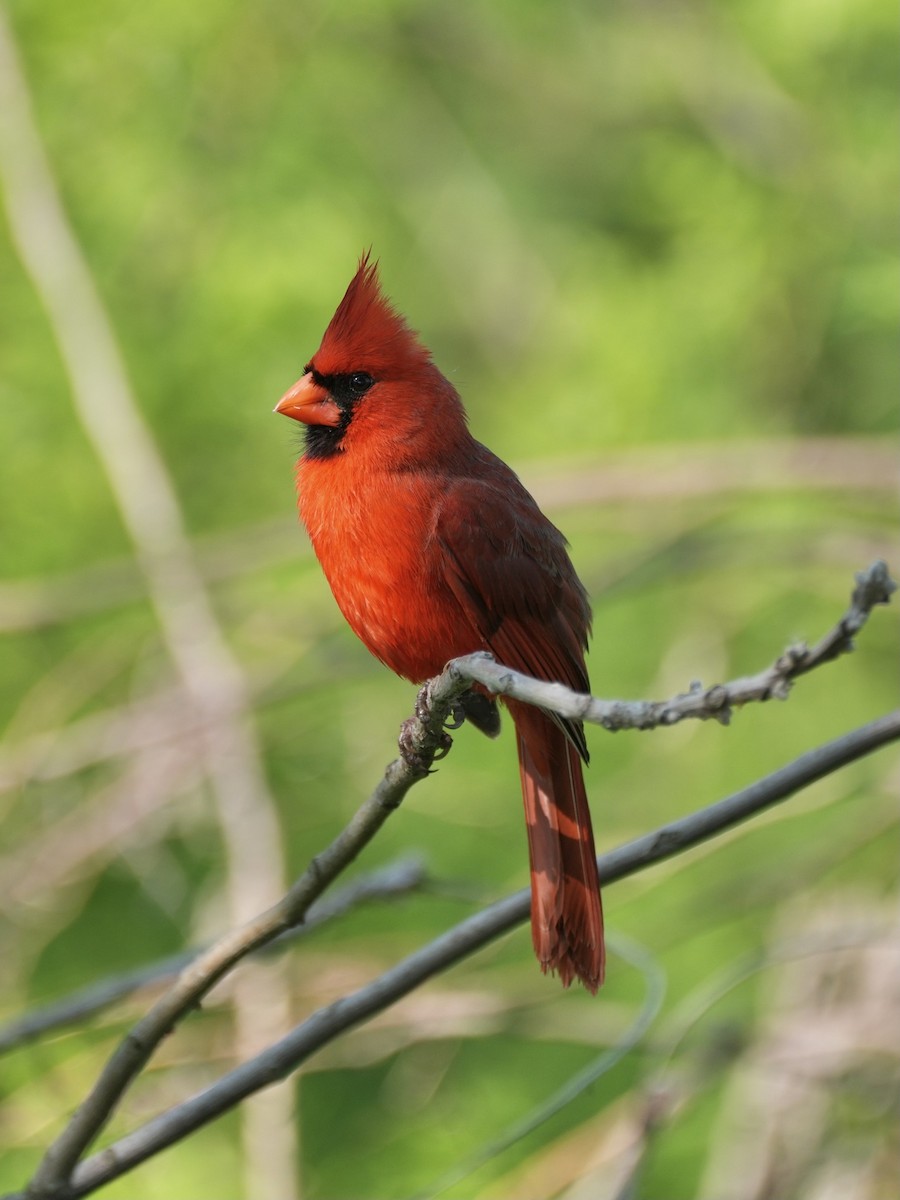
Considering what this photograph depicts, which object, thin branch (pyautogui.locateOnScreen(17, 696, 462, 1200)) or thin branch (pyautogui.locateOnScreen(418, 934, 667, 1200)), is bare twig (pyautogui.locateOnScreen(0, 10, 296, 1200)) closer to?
thin branch (pyautogui.locateOnScreen(418, 934, 667, 1200))

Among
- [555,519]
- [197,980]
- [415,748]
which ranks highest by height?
[555,519]

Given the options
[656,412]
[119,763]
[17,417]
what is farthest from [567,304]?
[119,763]

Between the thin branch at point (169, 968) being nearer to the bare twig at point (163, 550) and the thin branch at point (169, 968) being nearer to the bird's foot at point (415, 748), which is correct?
the bird's foot at point (415, 748)

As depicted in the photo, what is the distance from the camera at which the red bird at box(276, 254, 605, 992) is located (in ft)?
7.77

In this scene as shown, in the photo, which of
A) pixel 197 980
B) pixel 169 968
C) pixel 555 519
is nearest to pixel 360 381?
pixel 169 968

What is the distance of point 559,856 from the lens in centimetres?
234

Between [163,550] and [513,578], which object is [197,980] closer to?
[513,578]

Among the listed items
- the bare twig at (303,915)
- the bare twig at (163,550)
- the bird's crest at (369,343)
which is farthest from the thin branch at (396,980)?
the bare twig at (163,550)

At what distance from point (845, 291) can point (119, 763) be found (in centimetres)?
294

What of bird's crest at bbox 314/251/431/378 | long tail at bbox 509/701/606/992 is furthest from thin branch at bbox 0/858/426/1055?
bird's crest at bbox 314/251/431/378

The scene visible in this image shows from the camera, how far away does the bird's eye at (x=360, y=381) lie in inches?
102

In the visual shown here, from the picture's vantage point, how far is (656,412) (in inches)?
217

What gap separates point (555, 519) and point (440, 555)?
228 cm

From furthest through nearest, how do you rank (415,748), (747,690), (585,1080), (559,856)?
1. (559,856)
2. (585,1080)
3. (415,748)
4. (747,690)
